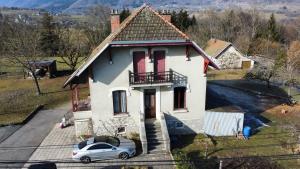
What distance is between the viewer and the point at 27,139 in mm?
25641

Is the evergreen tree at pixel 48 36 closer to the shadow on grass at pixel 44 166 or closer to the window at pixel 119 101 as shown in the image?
the window at pixel 119 101

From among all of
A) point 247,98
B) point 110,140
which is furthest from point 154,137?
point 247,98

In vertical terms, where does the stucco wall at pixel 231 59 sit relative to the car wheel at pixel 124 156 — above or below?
above

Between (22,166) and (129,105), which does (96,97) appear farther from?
(22,166)

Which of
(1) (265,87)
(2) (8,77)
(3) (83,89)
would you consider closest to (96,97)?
(3) (83,89)

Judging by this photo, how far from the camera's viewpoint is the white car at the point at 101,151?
70.0ft

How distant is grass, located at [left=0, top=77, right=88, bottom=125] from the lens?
31697 mm

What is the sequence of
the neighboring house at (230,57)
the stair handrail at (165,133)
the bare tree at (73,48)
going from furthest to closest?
the neighboring house at (230,57)
the bare tree at (73,48)
the stair handrail at (165,133)

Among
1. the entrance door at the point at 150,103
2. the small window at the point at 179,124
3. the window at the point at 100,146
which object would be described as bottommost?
the window at the point at 100,146

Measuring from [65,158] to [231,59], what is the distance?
43.0 m

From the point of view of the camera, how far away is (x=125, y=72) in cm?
2317

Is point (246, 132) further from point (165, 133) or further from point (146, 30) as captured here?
point (146, 30)

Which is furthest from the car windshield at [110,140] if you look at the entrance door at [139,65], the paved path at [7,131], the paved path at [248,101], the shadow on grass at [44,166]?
the paved path at [248,101]

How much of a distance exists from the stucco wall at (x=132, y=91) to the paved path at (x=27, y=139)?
5621 mm
